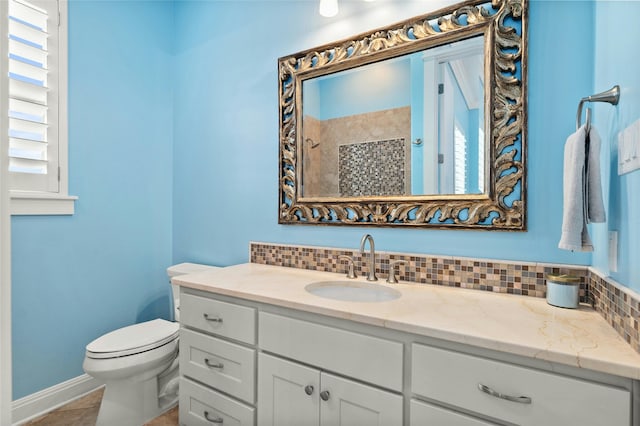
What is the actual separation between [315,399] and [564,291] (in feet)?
3.10

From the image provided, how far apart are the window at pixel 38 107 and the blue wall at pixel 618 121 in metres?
2.50

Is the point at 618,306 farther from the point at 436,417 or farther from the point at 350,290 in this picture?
the point at 350,290

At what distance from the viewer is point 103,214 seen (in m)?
2.10

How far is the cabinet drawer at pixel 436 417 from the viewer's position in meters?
0.91

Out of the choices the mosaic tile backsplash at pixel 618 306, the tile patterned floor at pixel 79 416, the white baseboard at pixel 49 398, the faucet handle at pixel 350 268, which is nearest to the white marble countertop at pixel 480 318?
the mosaic tile backsplash at pixel 618 306

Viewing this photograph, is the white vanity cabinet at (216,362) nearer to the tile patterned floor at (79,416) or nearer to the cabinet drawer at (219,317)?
the cabinet drawer at (219,317)

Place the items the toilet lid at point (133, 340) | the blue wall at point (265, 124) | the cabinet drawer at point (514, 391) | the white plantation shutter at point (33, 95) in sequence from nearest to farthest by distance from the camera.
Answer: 1. the cabinet drawer at point (514, 391)
2. the blue wall at point (265, 124)
3. the toilet lid at point (133, 340)
4. the white plantation shutter at point (33, 95)

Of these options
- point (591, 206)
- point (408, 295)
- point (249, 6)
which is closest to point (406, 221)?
point (408, 295)

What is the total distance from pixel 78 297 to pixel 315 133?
5.64 feet

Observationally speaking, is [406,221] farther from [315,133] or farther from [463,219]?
[315,133]

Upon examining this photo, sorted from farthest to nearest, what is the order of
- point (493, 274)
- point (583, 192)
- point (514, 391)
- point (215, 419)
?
point (215, 419), point (493, 274), point (583, 192), point (514, 391)

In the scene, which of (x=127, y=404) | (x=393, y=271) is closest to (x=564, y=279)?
(x=393, y=271)

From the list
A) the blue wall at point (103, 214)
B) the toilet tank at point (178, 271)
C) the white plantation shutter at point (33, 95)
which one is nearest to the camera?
the white plantation shutter at point (33, 95)

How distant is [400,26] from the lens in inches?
61.2
